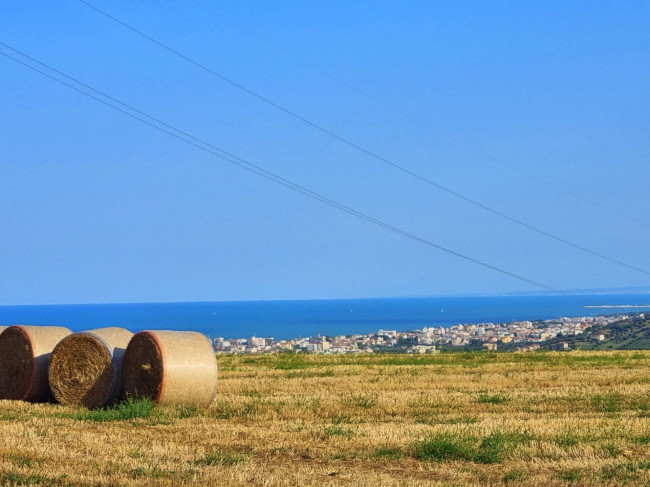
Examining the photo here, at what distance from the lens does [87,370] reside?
17.2 metres

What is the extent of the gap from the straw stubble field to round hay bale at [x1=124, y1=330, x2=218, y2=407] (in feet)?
1.43

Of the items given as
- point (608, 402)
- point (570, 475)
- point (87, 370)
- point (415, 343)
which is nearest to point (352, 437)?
point (570, 475)

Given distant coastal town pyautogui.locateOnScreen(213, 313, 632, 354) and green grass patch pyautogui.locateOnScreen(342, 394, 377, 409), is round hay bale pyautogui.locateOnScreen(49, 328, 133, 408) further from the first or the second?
distant coastal town pyautogui.locateOnScreen(213, 313, 632, 354)

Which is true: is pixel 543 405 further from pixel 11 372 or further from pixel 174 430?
pixel 11 372

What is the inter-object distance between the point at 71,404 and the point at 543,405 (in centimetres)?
929

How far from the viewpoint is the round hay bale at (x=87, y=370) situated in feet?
56.2

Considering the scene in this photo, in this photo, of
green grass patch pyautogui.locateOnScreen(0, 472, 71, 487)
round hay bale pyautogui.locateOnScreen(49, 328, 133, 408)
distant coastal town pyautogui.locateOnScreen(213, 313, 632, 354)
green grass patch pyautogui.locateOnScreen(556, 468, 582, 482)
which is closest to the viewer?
A: green grass patch pyautogui.locateOnScreen(0, 472, 71, 487)

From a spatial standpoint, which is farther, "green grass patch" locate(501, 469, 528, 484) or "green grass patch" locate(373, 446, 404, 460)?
"green grass patch" locate(373, 446, 404, 460)

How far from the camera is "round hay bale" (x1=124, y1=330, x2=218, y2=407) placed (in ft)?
54.0

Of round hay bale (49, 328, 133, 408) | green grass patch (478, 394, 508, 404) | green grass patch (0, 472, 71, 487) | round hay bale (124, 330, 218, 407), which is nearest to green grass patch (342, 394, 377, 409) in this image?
green grass patch (478, 394, 508, 404)

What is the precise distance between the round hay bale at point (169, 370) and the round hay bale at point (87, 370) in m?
0.36

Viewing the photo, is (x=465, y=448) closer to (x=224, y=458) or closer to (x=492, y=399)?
(x=224, y=458)

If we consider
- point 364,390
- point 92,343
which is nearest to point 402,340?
point 364,390

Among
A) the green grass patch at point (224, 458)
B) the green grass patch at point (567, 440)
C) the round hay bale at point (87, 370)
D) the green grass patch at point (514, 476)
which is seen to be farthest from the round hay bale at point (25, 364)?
the green grass patch at point (514, 476)
